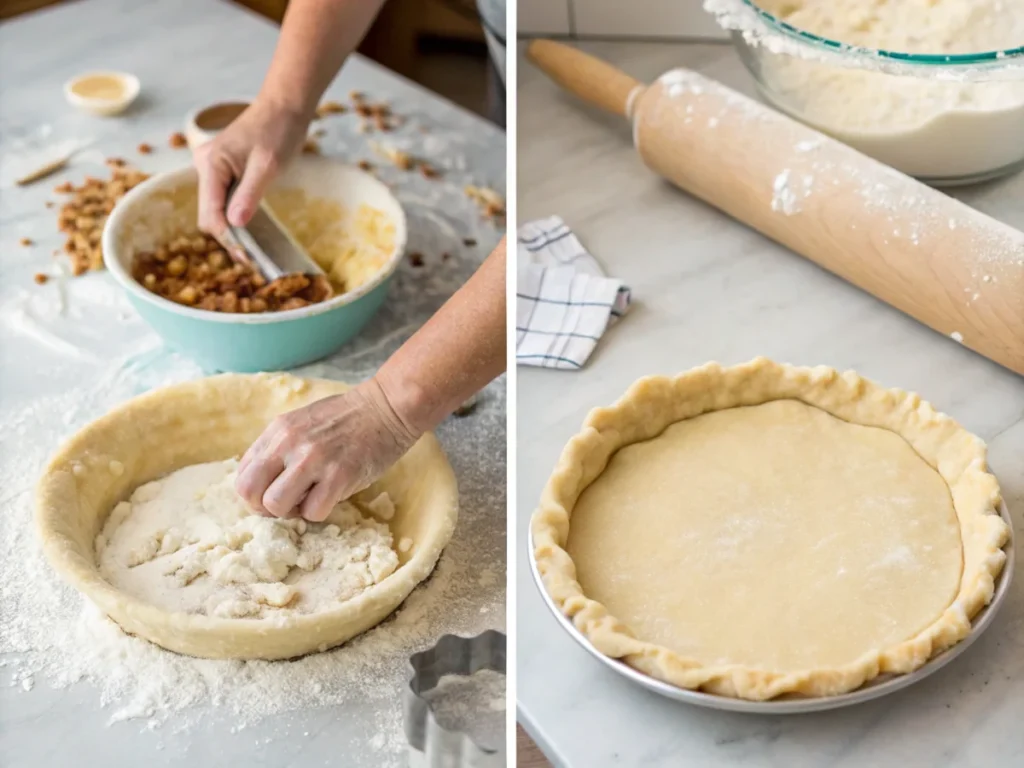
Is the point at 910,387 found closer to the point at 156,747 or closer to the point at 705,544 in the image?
the point at 705,544

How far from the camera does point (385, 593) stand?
3.16ft

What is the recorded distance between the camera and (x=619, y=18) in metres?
1.75

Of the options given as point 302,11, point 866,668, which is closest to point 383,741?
point 866,668

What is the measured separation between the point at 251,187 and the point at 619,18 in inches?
28.7

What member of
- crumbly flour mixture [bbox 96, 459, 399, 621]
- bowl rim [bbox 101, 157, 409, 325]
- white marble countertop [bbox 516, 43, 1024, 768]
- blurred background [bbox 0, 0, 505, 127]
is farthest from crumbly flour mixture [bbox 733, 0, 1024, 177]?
blurred background [bbox 0, 0, 505, 127]

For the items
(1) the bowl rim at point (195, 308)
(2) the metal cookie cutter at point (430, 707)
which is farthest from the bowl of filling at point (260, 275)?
(2) the metal cookie cutter at point (430, 707)

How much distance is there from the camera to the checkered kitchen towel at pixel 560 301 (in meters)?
1.19

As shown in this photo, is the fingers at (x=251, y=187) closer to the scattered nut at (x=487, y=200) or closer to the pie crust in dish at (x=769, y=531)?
the scattered nut at (x=487, y=200)

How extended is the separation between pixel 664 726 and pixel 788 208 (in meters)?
0.66

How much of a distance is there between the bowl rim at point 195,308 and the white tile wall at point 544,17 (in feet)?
1.58

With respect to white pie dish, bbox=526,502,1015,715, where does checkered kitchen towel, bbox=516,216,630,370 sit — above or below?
below

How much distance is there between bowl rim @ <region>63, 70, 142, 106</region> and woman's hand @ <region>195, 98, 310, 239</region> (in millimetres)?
508

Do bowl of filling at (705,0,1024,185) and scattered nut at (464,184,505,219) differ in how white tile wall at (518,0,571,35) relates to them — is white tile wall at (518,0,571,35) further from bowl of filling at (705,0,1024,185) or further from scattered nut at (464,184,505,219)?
bowl of filling at (705,0,1024,185)

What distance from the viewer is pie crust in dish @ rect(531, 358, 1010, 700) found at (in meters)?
0.81
